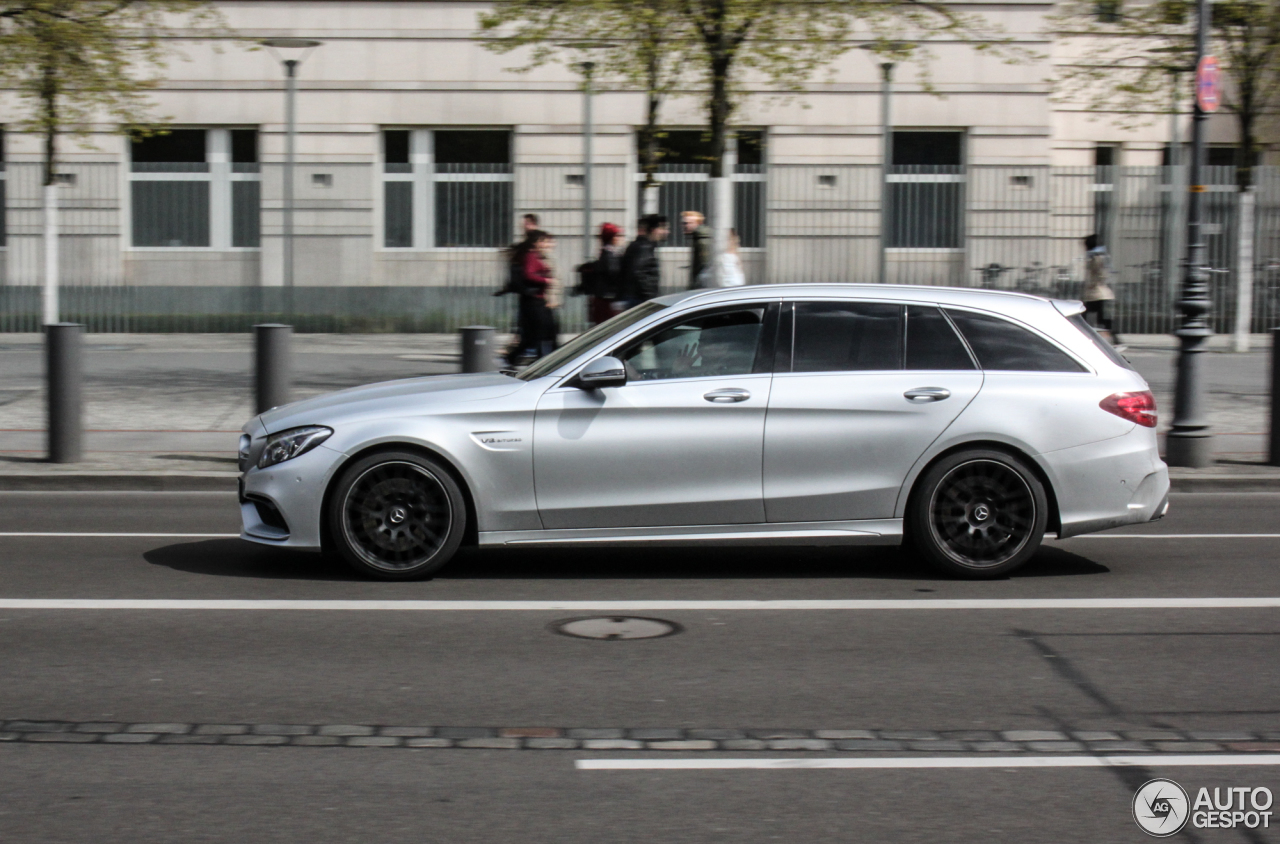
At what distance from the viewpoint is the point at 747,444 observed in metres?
7.80

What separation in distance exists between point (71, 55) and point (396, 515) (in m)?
14.8

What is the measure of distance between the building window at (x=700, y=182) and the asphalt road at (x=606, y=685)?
17.6m

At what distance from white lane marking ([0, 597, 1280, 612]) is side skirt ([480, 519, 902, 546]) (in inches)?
18.4

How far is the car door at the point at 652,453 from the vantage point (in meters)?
7.75

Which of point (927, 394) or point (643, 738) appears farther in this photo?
point (927, 394)

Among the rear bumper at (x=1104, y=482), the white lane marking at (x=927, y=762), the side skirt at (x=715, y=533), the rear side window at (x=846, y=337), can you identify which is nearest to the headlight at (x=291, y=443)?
the side skirt at (x=715, y=533)

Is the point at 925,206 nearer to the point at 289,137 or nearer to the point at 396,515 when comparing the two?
the point at 289,137

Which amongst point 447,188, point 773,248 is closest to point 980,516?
point 773,248

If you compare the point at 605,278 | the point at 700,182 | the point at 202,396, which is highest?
the point at 700,182

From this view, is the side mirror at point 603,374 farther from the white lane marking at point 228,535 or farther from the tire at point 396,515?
the white lane marking at point 228,535

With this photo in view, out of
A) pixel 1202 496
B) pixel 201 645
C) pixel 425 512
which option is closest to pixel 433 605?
pixel 425 512

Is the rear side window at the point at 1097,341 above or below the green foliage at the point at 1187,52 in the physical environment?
below

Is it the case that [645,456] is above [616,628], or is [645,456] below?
above

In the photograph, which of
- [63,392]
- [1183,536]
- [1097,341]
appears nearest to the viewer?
[1097,341]
